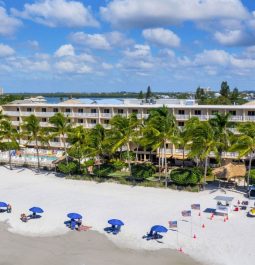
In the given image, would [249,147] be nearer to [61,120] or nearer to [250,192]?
[250,192]

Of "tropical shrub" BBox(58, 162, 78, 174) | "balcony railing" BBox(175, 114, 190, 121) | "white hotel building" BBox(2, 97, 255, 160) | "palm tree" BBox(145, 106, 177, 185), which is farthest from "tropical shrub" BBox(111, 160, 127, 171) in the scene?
"balcony railing" BBox(175, 114, 190, 121)

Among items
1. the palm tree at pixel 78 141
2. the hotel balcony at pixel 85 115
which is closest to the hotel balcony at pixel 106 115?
the hotel balcony at pixel 85 115

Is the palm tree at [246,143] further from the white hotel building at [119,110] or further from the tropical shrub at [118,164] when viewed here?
the tropical shrub at [118,164]

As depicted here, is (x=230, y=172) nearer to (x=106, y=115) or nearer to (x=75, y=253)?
(x=75, y=253)

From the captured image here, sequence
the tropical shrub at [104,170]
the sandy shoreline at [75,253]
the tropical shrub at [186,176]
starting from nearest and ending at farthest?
the sandy shoreline at [75,253]
the tropical shrub at [186,176]
the tropical shrub at [104,170]

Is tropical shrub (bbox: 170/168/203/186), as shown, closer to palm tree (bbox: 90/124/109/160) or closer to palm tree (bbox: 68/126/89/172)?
palm tree (bbox: 90/124/109/160)

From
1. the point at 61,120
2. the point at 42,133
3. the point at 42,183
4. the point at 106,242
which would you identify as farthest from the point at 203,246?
the point at 42,133
